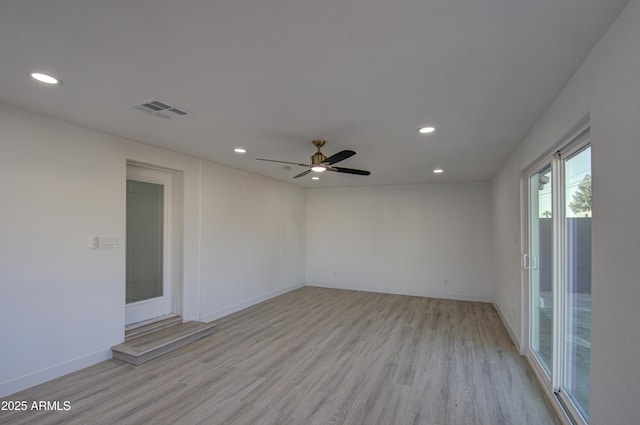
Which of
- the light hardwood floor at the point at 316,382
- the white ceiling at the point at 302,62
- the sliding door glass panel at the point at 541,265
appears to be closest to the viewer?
the white ceiling at the point at 302,62

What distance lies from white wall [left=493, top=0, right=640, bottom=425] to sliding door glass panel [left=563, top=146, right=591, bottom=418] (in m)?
0.46

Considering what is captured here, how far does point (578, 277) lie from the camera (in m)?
2.31

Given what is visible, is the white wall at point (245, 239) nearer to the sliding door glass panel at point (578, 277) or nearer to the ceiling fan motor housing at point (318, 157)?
the ceiling fan motor housing at point (318, 157)

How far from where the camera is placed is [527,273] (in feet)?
11.4

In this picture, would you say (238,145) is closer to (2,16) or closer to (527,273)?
(2,16)

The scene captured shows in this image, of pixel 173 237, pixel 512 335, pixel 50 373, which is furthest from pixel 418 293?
pixel 50 373

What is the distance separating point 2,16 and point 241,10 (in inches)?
48.7

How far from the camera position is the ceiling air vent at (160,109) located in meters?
2.61

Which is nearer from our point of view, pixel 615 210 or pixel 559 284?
A: pixel 615 210

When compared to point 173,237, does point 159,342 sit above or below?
below

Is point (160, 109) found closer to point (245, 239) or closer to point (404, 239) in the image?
point (245, 239)

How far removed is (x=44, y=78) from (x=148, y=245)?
2661 millimetres

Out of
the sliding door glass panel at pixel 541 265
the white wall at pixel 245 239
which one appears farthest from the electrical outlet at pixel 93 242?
the sliding door glass panel at pixel 541 265

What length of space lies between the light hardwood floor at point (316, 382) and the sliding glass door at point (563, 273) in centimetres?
34
